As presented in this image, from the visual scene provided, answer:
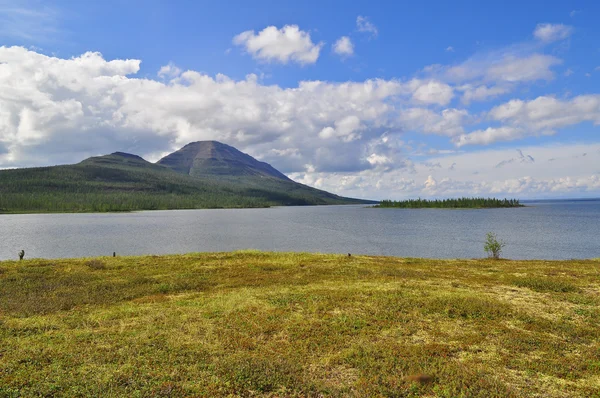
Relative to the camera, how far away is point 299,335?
60.7ft

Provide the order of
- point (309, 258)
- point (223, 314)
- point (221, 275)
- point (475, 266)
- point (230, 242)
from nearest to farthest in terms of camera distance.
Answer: point (223, 314)
point (221, 275)
point (475, 266)
point (309, 258)
point (230, 242)

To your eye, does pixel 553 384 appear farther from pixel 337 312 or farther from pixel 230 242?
pixel 230 242

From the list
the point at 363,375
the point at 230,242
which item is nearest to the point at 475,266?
the point at 363,375

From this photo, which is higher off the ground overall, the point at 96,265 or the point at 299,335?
the point at 96,265

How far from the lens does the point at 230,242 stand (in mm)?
94188

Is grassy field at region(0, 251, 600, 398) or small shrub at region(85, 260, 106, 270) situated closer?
grassy field at region(0, 251, 600, 398)

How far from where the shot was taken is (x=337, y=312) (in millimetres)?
22469

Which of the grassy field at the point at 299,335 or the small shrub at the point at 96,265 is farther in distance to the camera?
the small shrub at the point at 96,265

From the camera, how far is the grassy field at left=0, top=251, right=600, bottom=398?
43.7ft

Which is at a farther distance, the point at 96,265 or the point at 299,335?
the point at 96,265

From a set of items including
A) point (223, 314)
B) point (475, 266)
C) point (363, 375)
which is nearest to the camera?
point (363, 375)

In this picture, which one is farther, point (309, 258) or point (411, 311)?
point (309, 258)

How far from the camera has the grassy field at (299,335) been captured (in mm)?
13328

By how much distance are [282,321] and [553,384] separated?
12.9 m
